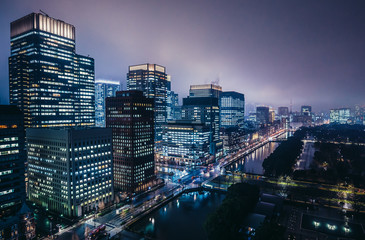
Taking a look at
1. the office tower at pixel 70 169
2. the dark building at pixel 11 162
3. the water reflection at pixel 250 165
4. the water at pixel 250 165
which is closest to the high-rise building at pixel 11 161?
the dark building at pixel 11 162

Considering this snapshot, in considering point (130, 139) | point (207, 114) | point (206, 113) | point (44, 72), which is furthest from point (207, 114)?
point (44, 72)

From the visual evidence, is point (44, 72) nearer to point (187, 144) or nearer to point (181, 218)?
point (187, 144)

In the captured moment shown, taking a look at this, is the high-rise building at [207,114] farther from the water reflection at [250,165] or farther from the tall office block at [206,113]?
the water reflection at [250,165]

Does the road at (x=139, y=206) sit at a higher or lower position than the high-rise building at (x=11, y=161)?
lower

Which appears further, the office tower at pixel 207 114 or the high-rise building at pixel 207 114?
the high-rise building at pixel 207 114

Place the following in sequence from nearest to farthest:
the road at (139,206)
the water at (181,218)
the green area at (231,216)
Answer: the green area at (231,216) < the road at (139,206) < the water at (181,218)

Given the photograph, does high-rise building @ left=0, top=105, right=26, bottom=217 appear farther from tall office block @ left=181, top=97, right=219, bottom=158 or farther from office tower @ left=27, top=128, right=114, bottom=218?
tall office block @ left=181, top=97, right=219, bottom=158

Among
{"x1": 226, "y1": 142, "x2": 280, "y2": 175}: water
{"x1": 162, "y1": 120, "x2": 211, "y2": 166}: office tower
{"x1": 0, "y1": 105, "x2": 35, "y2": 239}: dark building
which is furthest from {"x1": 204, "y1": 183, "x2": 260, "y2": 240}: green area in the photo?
{"x1": 162, "y1": 120, "x2": 211, "y2": 166}: office tower

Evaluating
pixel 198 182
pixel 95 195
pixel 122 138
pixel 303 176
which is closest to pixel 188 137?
pixel 198 182
